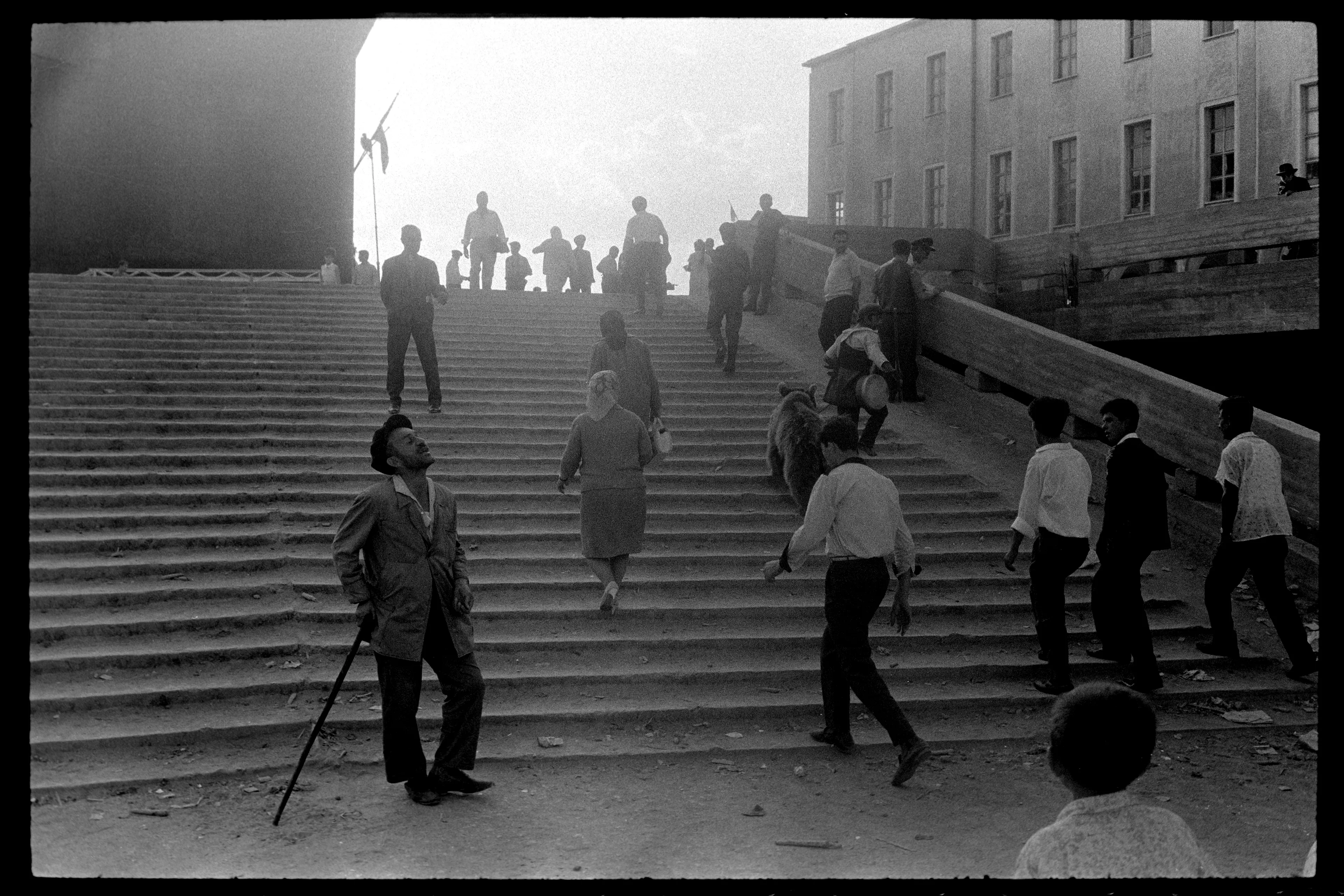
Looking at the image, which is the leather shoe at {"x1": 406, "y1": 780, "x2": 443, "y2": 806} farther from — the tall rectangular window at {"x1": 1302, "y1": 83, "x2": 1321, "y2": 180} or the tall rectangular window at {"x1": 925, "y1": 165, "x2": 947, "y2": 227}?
the tall rectangular window at {"x1": 925, "y1": 165, "x2": 947, "y2": 227}

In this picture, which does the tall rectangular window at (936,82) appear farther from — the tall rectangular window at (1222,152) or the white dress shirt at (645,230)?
the white dress shirt at (645,230)

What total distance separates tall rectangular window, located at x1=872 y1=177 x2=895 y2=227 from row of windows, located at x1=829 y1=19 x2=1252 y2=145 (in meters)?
1.66

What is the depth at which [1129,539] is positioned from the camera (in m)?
7.46

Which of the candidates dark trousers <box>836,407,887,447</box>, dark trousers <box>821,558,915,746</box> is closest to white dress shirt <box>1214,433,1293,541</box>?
dark trousers <box>821,558,915,746</box>

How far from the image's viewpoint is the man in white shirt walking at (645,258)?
16.4 m

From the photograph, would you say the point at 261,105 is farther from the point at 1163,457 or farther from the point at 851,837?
the point at 851,837

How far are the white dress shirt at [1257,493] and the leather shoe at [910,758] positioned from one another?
2977mm

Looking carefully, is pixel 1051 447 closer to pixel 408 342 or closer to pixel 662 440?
pixel 662 440

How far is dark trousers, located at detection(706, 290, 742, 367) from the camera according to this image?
1345 cm

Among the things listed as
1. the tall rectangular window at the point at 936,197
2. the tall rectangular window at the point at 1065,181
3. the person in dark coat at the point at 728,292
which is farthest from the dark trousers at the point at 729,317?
the tall rectangular window at the point at 936,197

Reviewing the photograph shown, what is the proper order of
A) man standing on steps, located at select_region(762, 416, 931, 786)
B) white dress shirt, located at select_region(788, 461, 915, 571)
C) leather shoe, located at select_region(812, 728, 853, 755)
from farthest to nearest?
leather shoe, located at select_region(812, 728, 853, 755)
white dress shirt, located at select_region(788, 461, 915, 571)
man standing on steps, located at select_region(762, 416, 931, 786)

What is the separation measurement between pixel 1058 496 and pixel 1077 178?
84.1ft

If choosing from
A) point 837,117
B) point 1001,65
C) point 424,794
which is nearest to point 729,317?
point 424,794

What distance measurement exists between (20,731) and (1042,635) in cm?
575
